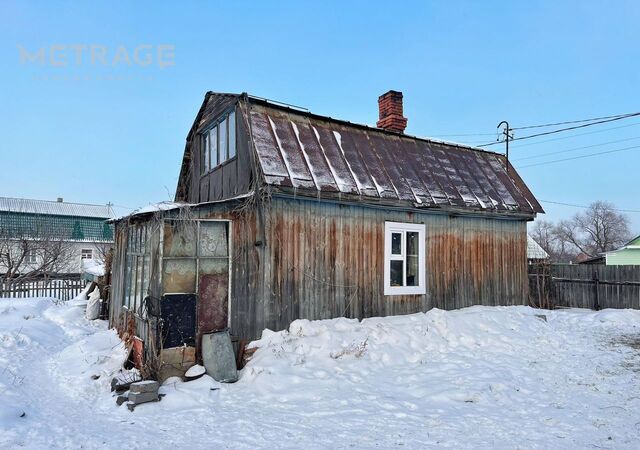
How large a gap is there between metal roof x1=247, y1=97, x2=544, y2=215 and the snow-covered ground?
3.10m

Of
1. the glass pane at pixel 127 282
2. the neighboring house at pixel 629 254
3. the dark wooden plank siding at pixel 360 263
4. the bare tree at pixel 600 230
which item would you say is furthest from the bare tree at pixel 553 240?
the glass pane at pixel 127 282

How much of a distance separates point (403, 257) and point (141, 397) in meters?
6.84

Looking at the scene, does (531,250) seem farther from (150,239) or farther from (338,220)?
(150,239)

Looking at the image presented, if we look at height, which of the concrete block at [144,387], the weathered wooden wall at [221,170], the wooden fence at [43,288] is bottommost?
the concrete block at [144,387]

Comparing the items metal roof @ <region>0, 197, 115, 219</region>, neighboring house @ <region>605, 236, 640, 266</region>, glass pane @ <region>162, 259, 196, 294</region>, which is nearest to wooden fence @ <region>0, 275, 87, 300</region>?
glass pane @ <region>162, 259, 196, 294</region>

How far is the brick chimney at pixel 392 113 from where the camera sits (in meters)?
13.4

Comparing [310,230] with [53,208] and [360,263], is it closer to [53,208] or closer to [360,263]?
[360,263]

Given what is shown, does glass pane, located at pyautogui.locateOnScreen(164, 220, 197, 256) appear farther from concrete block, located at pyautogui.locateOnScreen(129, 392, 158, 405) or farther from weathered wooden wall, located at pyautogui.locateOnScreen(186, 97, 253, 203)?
concrete block, located at pyautogui.locateOnScreen(129, 392, 158, 405)

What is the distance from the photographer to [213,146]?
1199 centimetres

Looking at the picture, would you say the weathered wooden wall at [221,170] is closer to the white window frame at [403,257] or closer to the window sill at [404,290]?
the white window frame at [403,257]

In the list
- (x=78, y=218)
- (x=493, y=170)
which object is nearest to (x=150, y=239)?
(x=493, y=170)

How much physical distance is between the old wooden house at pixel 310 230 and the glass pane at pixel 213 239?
21 mm

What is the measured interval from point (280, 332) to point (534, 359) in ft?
17.3

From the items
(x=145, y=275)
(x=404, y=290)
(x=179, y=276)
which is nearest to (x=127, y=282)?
(x=145, y=275)
